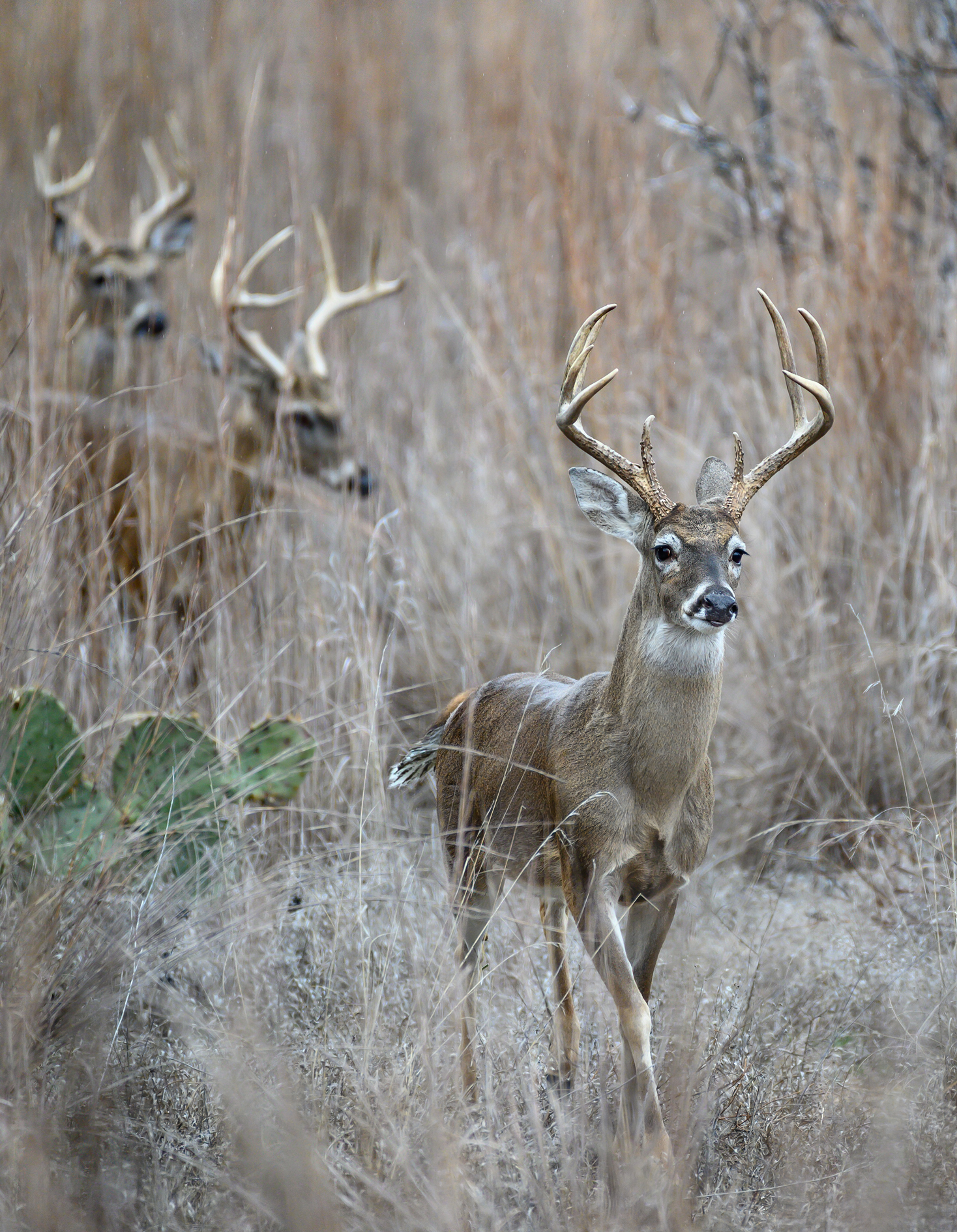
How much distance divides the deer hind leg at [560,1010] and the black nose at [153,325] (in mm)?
3060

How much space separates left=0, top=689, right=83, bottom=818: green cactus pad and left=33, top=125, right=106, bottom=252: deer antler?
2.37 meters

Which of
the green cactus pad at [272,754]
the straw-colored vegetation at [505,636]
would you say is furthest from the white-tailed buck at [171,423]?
the green cactus pad at [272,754]

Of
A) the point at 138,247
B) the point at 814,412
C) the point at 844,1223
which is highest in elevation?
the point at 138,247

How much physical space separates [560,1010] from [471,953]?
0.41 metres

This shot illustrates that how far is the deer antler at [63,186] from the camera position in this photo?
17.3ft

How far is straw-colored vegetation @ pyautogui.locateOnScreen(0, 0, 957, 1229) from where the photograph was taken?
2248 millimetres

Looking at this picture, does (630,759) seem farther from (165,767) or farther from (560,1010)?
(165,767)

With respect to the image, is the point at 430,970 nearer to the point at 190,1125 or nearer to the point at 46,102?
the point at 190,1125

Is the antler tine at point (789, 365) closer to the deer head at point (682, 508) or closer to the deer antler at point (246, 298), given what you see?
the deer head at point (682, 508)

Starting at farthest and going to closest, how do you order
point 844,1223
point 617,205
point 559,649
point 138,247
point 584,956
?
point 138,247 → point 617,205 → point 559,649 → point 584,956 → point 844,1223

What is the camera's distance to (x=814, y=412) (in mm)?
4445

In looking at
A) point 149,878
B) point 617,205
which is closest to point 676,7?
point 617,205

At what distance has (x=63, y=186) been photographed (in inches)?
240

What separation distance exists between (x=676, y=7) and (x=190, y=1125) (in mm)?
8243
